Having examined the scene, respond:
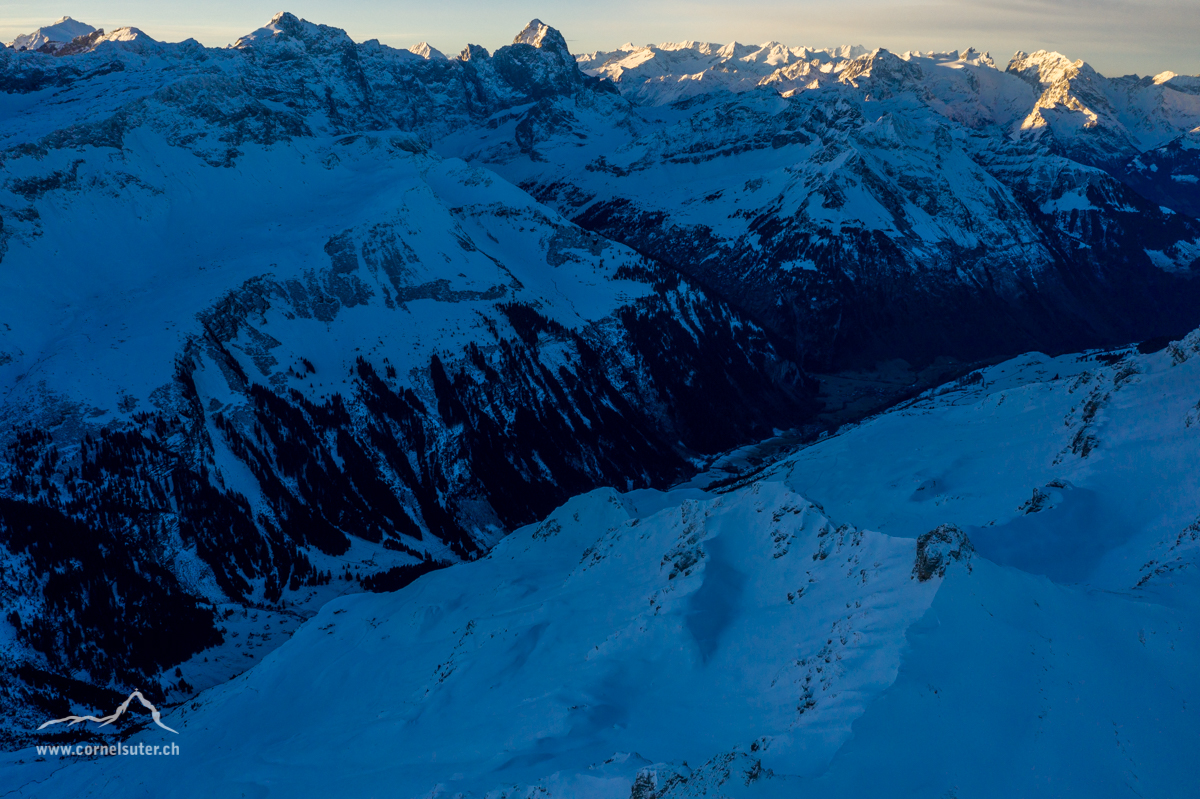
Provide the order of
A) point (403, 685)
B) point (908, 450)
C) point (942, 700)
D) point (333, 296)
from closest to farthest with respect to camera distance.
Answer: point (942, 700) → point (403, 685) → point (908, 450) → point (333, 296)

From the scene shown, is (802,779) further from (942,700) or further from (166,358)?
(166,358)

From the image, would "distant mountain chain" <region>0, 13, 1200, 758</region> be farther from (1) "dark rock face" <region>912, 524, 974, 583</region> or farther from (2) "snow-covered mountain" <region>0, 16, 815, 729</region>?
(1) "dark rock face" <region>912, 524, 974, 583</region>

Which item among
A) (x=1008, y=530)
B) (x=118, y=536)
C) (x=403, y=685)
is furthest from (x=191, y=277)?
(x=1008, y=530)

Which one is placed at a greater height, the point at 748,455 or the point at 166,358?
the point at 166,358

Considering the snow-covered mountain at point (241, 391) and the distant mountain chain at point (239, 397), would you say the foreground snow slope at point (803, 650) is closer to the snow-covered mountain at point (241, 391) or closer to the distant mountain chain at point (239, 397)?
the distant mountain chain at point (239, 397)

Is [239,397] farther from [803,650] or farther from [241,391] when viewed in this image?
[803,650]

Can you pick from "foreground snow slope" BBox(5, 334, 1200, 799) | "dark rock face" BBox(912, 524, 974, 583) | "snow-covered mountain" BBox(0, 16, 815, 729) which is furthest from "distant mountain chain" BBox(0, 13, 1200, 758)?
"dark rock face" BBox(912, 524, 974, 583)

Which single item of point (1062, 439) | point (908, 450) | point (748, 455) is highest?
point (1062, 439)

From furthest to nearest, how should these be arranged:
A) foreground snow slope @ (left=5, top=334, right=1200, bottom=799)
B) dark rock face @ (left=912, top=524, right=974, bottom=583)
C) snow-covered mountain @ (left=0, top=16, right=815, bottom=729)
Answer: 1. snow-covered mountain @ (left=0, top=16, right=815, bottom=729)
2. dark rock face @ (left=912, top=524, right=974, bottom=583)
3. foreground snow slope @ (left=5, top=334, right=1200, bottom=799)

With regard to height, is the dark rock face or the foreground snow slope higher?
the dark rock face

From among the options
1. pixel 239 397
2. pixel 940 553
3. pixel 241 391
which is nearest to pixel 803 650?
pixel 940 553
